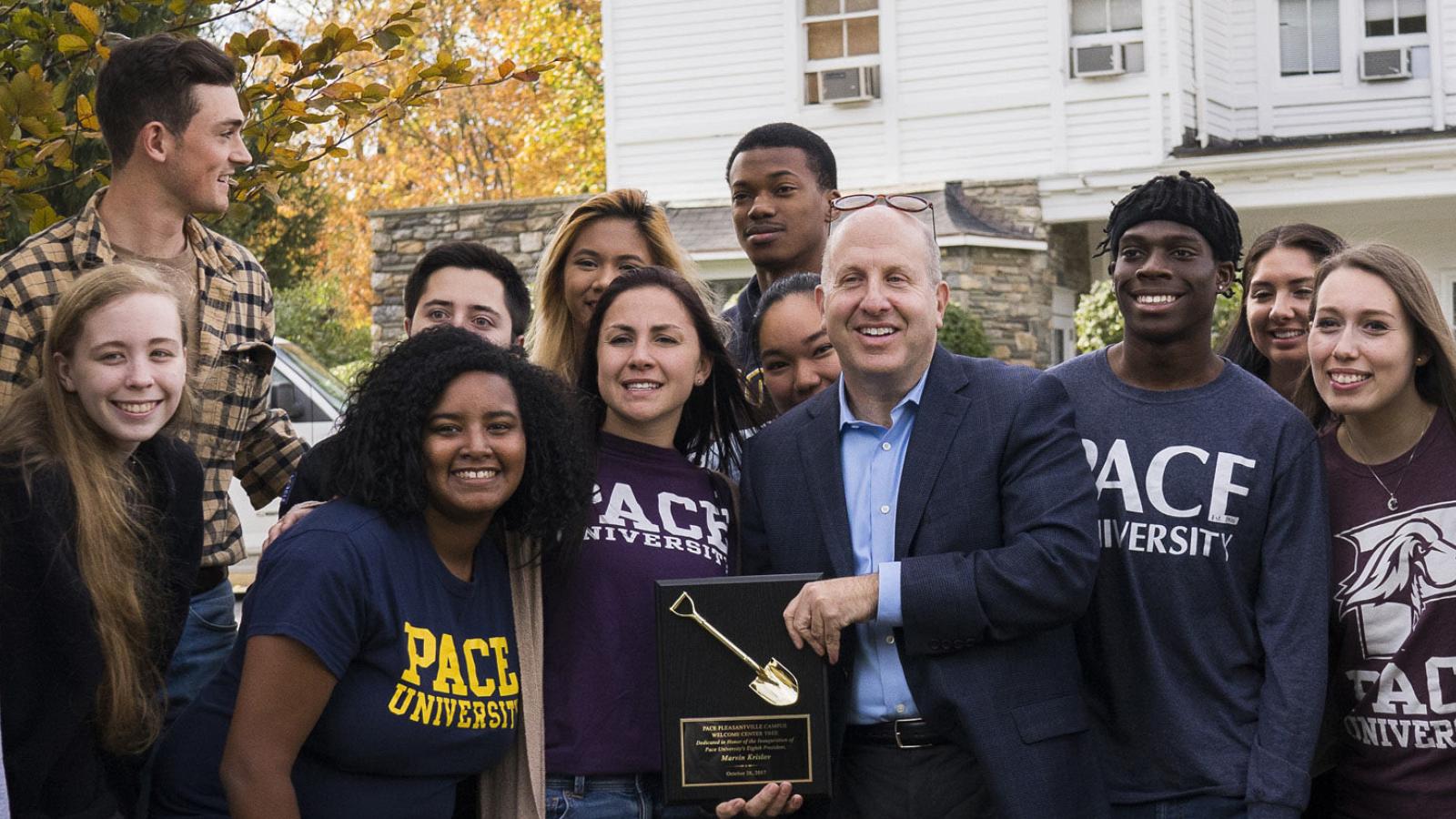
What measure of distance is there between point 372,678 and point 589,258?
1970 mm

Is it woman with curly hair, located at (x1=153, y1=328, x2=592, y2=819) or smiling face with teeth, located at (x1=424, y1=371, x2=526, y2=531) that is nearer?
Answer: woman with curly hair, located at (x1=153, y1=328, x2=592, y2=819)

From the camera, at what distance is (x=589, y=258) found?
504 cm

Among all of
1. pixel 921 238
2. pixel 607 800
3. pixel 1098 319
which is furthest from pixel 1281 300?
pixel 1098 319

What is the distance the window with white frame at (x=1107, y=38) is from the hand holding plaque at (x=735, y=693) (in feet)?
50.8

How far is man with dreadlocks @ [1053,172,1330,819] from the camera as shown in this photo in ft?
11.9

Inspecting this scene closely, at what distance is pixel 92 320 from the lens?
12.0 ft

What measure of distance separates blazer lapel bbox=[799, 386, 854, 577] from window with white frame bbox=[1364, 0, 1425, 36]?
16677mm

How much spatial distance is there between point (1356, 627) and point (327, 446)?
2.49 m

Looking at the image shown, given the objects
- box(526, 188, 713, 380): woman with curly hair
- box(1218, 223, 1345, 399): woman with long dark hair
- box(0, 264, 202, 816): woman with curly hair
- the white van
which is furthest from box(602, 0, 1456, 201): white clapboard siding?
box(0, 264, 202, 816): woman with curly hair

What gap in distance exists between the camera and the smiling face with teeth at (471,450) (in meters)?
3.56

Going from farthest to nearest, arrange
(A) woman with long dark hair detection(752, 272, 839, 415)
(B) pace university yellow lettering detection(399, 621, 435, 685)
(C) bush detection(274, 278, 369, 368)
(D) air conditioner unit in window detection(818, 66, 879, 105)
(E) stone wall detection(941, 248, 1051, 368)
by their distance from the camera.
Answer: (C) bush detection(274, 278, 369, 368), (D) air conditioner unit in window detection(818, 66, 879, 105), (E) stone wall detection(941, 248, 1051, 368), (A) woman with long dark hair detection(752, 272, 839, 415), (B) pace university yellow lettering detection(399, 621, 435, 685)

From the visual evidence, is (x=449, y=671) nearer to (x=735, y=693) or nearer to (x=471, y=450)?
(x=471, y=450)

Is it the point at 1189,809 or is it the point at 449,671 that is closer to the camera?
the point at 449,671

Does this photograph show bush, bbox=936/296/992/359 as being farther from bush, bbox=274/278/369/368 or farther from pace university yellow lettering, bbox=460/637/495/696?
pace university yellow lettering, bbox=460/637/495/696
